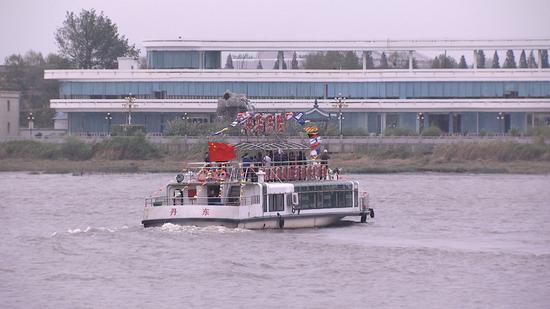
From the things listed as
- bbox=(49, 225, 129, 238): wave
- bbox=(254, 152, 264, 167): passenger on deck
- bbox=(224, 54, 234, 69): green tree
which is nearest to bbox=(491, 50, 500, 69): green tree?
bbox=(224, 54, 234, 69): green tree

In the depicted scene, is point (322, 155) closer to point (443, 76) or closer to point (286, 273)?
point (286, 273)

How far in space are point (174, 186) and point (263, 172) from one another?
3682 mm

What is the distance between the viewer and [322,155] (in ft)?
219

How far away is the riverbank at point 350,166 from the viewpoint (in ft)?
363

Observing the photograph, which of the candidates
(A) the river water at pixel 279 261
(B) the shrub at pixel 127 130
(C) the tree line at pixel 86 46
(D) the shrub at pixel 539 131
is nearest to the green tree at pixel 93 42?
(C) the tree line at pixel 86 46

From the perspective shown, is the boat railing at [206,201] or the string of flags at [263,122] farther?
the string of flags at [263,122]

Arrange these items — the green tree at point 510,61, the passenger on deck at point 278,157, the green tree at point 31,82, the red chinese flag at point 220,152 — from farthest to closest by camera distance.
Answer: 1. the green tree at point 31,82
2. the green tree at point 510,61
3. the passenger on deck at point 278,157
4. the red chinese flag at point 220,152

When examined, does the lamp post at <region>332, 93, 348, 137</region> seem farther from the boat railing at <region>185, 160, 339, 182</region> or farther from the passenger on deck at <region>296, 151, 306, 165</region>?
the passenger on deck at <region>296, 151, 306, 165</region>

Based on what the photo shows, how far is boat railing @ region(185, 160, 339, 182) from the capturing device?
61062 mm

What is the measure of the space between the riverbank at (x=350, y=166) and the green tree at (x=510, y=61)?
28.4 metres

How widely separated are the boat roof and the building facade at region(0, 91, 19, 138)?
7606cm

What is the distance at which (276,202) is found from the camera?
201ft

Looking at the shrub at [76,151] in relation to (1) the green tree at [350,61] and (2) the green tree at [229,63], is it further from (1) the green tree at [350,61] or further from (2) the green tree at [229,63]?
(1) the green tree at [350,61]

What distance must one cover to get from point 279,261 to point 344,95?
85161mm
